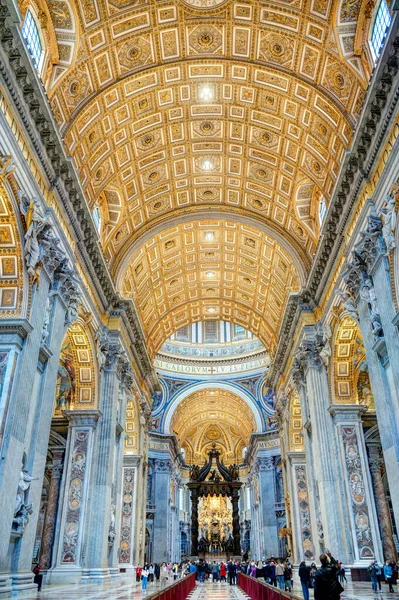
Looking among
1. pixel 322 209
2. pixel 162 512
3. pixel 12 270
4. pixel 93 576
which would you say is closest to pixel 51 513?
pixel 93 576

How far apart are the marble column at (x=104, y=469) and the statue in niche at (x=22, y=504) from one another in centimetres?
568

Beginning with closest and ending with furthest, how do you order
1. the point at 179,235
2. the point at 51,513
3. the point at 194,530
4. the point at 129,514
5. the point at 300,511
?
the point at 51,513 → the point at 300,511 → the point at 129,514 → the point at 179,235 → the point at 194,530

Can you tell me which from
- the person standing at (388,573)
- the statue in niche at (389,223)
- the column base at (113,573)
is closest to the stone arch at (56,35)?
the statue in niche at (389,223)

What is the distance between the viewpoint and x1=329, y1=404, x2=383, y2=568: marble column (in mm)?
15086

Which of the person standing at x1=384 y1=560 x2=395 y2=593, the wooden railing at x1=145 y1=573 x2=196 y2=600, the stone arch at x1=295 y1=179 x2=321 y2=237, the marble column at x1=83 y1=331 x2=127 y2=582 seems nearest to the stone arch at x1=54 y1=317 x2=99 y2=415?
the marble column at x1=83 y1=331 x2=127 y2=582

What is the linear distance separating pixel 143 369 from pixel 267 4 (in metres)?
17.8

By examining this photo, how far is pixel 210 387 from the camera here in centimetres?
4600

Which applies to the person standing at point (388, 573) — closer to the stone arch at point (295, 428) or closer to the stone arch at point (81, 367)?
the stone arch at point (81, 367)

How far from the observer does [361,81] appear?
44.9 ft

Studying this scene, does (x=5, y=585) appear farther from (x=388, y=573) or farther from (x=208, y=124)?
(x=208, y=124)

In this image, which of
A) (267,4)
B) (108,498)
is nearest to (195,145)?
(267,4)

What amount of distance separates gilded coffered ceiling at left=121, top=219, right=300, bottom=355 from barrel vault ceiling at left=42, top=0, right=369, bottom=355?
4.4 inches

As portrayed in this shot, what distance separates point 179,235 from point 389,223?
13740 millimetres

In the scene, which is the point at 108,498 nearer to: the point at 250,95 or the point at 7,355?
the point at 7,355
